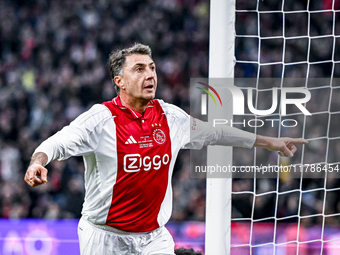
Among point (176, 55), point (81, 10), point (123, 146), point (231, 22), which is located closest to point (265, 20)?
point (176, 55)

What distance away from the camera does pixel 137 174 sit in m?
2.85

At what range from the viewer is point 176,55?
929cm

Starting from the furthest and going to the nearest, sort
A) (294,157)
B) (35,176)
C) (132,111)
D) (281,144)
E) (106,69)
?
1. (106,69)
2. (294,157)
3. (281,144)
4. (132,111)
5. (35,176)

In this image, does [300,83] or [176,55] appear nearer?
[300,83]

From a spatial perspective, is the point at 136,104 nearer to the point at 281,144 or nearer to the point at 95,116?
the point at 95,116

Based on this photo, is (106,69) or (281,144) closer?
(281,144)

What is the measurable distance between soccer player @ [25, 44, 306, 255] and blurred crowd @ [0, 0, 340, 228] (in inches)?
146

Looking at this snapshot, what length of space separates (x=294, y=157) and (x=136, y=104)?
14.6 feet

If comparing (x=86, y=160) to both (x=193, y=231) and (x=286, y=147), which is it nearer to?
(x=286, y=147)

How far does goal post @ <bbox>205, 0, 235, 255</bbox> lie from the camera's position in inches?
117

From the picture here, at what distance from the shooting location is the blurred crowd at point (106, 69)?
22.9 ft

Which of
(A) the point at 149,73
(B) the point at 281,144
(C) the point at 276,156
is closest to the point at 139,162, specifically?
(A) the point at 149,73

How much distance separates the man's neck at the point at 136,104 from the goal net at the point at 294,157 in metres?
0.86

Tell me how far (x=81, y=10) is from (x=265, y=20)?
4006 mm
